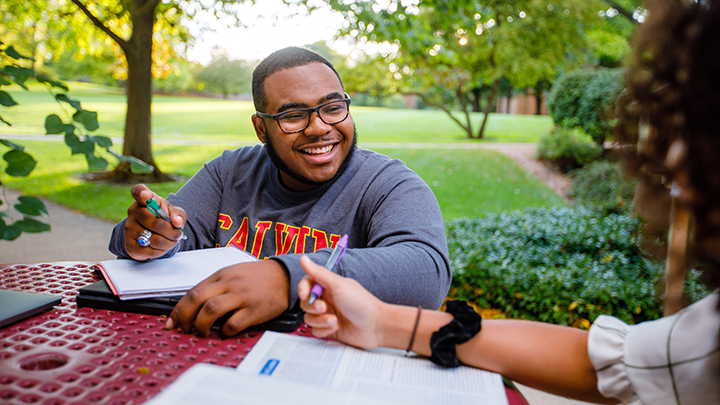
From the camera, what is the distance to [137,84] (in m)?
7.82

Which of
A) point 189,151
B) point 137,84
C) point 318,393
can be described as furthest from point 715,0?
point 189,151

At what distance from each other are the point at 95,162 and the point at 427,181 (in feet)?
26.3

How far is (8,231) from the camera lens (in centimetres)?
100

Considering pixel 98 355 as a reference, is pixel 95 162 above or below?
above

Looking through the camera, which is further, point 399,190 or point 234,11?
point 234,11

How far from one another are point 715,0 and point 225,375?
98 centimetres

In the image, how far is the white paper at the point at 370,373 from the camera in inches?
36.0

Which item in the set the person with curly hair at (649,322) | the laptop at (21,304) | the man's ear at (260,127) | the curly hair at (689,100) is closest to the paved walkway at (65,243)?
the man's ear at (260,127)

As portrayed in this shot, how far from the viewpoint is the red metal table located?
34.7 inches

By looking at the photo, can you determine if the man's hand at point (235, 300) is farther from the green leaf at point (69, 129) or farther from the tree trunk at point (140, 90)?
the tree trunk at point (140, 90)

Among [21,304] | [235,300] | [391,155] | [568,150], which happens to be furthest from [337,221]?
[391,155]

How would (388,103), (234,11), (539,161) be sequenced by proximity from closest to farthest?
(234,11)
(539,161)
(388,103)

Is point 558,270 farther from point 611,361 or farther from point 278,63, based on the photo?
point 611,361

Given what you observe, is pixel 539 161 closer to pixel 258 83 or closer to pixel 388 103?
pixel 258 83
